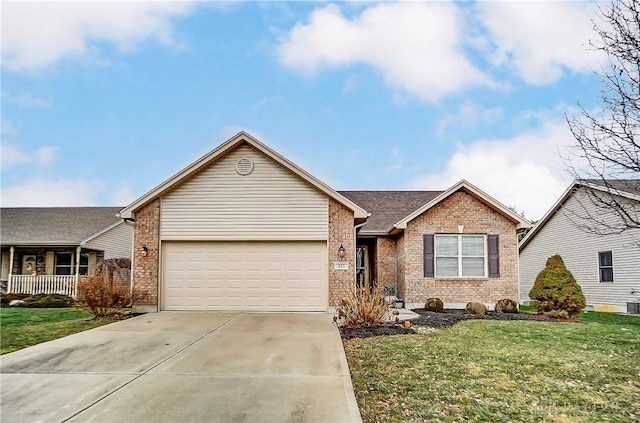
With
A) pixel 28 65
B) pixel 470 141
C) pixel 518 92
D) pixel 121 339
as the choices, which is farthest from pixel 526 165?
pixel 28 65

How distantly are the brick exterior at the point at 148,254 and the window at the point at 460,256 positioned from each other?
9.46 meters

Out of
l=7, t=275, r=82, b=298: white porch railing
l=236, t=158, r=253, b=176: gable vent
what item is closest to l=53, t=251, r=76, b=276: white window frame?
l=7, t=275, r=82, b=298: white porch railing

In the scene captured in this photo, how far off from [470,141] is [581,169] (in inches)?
458

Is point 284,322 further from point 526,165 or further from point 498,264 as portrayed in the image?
point 526,165

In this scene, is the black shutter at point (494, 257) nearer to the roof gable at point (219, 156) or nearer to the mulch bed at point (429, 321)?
the mulch bed at point (429, 321)

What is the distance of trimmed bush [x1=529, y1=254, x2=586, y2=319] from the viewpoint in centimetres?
1303

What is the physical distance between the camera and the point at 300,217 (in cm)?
1333

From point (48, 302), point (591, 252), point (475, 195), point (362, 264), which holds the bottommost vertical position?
point (48, 302)

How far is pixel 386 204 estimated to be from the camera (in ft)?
68.1

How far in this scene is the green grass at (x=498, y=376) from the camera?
16.2 feet

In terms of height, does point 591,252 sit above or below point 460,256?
above

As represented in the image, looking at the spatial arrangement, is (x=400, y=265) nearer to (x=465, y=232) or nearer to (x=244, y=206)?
(x=465, y=232)

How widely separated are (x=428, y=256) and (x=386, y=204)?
569 cm

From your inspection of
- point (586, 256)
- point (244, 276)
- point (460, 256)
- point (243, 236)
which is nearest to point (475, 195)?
point (460, 256)
